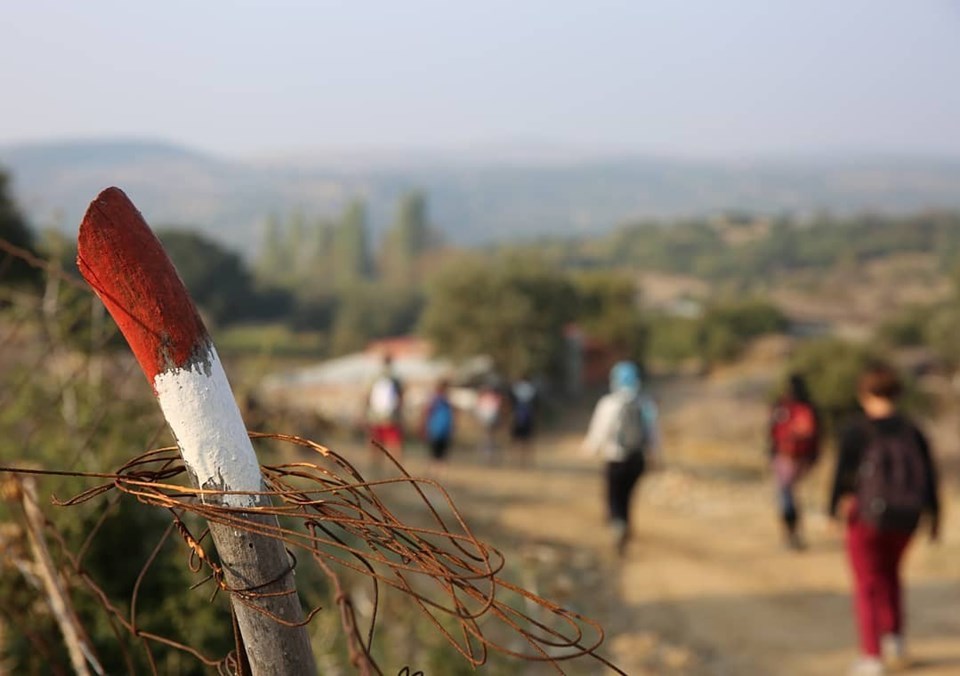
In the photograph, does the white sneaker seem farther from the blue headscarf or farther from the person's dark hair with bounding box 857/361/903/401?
the blue headscarf

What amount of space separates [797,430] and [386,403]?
4.49 metres

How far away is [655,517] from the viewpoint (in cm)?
1009

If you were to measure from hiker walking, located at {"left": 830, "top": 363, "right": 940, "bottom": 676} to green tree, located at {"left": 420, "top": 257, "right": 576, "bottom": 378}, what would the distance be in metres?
21.4

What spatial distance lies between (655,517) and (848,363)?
12.5 m

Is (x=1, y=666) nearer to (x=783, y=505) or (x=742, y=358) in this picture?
(x=783, y=505)

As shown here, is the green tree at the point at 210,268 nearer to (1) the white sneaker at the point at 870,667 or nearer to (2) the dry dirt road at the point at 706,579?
(2) the dry dirt road at the point at 706,579

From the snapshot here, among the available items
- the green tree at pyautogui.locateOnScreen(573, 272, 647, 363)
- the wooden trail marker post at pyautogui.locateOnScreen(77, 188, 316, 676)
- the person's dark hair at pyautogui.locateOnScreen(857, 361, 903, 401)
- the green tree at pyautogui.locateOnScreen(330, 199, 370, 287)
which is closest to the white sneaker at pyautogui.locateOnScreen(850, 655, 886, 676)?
the person's dark hair at pyautogui.locateOnScreen(857, 361, 903, 401)

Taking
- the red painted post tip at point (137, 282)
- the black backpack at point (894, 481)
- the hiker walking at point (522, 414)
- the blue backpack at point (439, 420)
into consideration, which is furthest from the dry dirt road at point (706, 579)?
the red painted post tip at point (137, 282)

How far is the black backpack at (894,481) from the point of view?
489 cm

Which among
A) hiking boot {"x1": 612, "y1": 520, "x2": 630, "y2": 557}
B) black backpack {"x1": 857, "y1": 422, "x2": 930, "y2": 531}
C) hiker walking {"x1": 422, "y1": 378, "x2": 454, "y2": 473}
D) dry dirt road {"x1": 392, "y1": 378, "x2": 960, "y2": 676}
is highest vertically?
black backpack {"x1": 857, "y1": 422, "x2": 930, "y2": 531}

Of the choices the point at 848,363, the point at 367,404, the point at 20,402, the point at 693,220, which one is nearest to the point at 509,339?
the point at 848,363

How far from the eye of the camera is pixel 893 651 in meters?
5.42

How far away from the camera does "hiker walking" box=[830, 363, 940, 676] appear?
4.91m

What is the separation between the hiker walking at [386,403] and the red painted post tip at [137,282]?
8502mm
